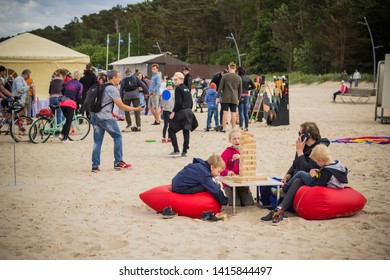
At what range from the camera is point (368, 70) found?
104ft

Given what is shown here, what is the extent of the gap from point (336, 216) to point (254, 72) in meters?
73.5

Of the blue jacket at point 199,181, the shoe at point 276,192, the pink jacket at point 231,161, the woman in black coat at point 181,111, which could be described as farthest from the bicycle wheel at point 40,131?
the shoe at point 276,192

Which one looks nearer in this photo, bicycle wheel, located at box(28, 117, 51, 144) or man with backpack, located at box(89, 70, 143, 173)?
man with backpack, located at box(89, 70, 143, 173)

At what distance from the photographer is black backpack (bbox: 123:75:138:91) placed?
1531 cm

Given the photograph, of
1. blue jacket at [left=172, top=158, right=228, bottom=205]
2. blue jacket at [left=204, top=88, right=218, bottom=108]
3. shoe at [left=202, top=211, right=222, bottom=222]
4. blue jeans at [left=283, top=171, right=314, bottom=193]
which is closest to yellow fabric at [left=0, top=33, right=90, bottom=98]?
blue jacket at [left=204, top=88, right=218, bottom=108]

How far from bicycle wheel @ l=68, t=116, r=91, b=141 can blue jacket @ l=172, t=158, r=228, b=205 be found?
760cm

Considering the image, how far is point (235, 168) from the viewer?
7.16 metres

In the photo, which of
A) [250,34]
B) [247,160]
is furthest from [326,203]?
[250,34]

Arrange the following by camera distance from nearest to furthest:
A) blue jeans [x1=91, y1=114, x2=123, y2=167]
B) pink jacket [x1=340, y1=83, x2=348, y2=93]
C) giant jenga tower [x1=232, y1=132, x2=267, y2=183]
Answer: giant jenga tower [x1=232, y1=132, x2=267, y2=183] → blue jeans [x1=91, y1=114, x2=123, y2=167] → pink jacket [x1=340, y1=83, x2=348, y2=93]

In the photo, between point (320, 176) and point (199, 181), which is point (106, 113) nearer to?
point (199, 181)

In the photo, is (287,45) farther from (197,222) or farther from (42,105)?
(197,222)

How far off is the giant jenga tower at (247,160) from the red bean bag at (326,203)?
637 mm

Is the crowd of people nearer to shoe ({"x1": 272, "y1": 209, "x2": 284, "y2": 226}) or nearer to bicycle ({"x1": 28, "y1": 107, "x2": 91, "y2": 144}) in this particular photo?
shoe ({"x1": 272, "y1": 209, "x2": 284, "y2": 226})

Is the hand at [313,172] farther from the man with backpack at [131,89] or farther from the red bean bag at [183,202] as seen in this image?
the man with backpack at [131,89]
